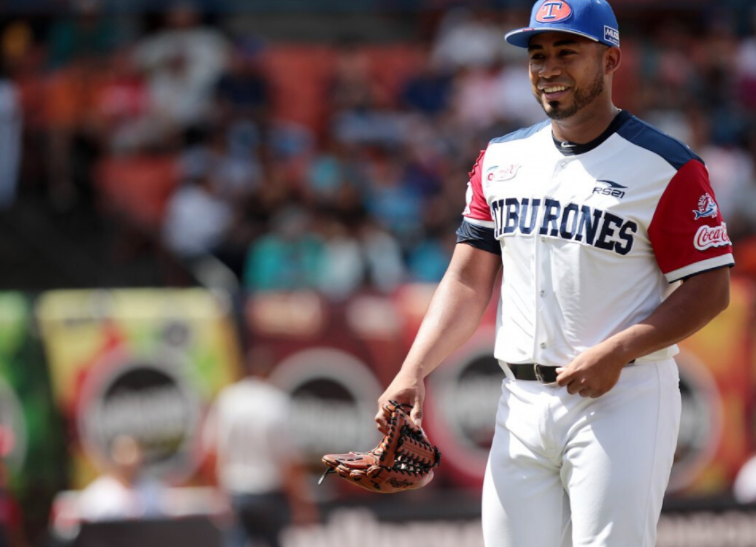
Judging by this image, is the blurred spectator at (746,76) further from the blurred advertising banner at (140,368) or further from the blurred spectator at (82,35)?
the blurred spectator at (82,35)

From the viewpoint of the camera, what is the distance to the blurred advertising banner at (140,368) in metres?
9.27

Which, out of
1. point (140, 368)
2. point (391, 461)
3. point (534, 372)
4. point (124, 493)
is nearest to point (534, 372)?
point (534, 372)

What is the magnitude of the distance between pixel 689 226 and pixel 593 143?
15.9 inches

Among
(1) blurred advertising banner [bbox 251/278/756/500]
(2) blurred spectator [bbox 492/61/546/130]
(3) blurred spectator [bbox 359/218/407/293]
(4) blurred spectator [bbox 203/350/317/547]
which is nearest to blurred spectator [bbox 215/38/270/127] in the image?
(3) blurred spectator [bbox 359/218/407/293]

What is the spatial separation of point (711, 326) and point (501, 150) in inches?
235

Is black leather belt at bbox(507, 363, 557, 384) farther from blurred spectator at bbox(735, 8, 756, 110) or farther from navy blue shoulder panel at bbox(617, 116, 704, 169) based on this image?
blurred spectator at bbox(735, 8, 756, 110)

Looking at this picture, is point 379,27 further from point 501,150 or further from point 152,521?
point 501,150

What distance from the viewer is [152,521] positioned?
8.05 metres

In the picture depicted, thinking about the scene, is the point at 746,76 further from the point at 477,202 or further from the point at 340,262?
the point at 477,202

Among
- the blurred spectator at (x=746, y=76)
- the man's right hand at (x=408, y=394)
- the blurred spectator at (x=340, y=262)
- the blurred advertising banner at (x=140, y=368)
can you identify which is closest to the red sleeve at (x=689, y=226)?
the man's right hand at (x=408, y=394)

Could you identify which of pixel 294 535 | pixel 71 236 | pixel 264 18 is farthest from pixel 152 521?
pixel 264 18

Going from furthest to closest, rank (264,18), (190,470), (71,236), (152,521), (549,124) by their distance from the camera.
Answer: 1. (264,18)
2. (71,236)
3. (190,470)
4. (152,521)
5. (549,124)

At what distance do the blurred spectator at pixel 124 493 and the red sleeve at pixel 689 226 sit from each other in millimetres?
5783

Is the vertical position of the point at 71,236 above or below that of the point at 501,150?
below
